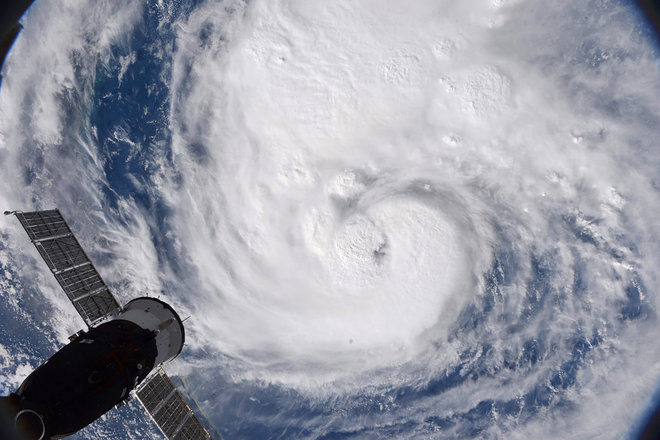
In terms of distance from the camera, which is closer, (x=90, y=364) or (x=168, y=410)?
(x=90, y=364)

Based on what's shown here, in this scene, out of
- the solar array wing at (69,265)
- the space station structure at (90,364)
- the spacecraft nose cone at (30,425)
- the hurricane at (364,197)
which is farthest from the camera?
the hurricane at (364,197)

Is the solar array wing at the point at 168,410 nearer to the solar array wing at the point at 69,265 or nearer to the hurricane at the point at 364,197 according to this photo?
the solar array wing at the point at 69,265

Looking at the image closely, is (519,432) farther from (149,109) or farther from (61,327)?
(61,327)

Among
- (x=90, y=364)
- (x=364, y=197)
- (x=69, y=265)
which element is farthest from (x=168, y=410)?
(x=364, y=197)

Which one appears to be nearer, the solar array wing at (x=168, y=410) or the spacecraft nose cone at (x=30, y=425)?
the spacecraft nose cone at (x=30, y=425)

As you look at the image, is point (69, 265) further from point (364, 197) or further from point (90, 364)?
point (364, 197)

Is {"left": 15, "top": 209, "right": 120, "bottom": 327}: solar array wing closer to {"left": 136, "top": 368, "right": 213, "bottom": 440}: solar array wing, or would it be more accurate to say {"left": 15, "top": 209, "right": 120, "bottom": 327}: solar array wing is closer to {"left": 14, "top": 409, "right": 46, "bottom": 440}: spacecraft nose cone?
{"left": 136, "top": 368, "right": 213, "bottom": 440}: solar array wing

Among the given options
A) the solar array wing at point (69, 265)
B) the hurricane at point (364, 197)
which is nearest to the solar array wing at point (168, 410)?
the solar array wing at point (69, 265)
